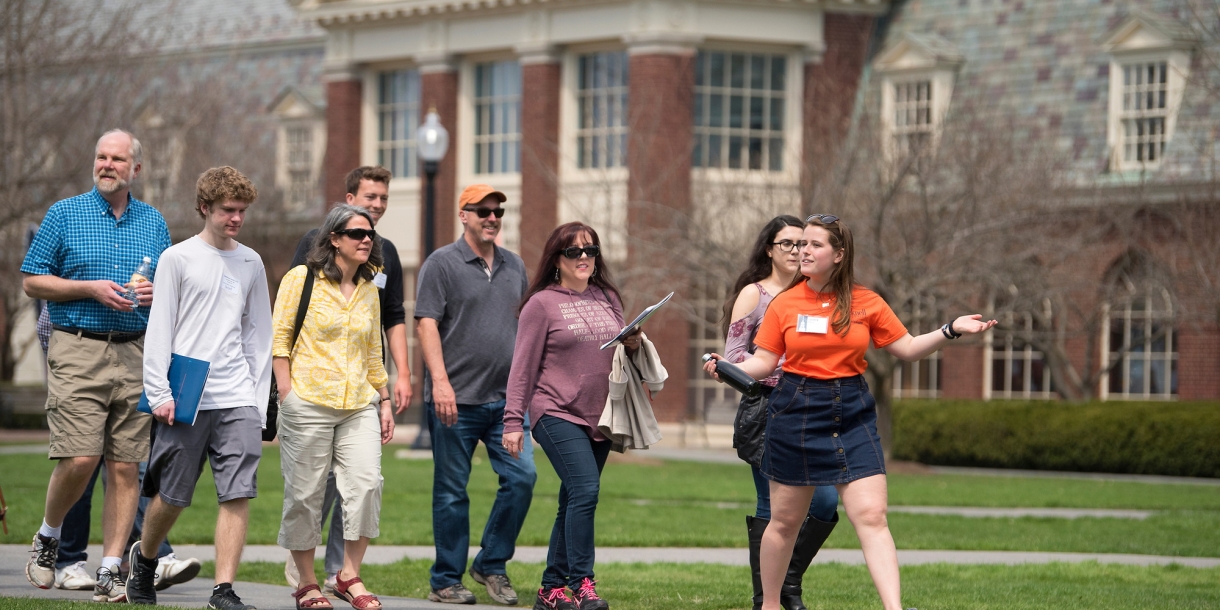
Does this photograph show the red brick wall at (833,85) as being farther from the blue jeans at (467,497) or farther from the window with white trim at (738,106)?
the blue jeans at (467,497)

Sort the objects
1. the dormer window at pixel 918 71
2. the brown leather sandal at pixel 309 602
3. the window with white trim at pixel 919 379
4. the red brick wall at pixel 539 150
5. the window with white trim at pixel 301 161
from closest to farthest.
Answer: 1. the brown leather sandal at pixel 309 602
2. the dormer window at pixel 918 71
3. the window with white trim at pixel 919 379
4. the red brick wall at pixel 539 150
5. the window with white trim at pixel 301 161

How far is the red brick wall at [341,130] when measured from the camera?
30328 millimetres

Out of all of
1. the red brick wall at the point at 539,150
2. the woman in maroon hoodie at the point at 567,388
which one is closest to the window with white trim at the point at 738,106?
the red brick wall at the point at 539,150

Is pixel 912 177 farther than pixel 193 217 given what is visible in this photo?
No

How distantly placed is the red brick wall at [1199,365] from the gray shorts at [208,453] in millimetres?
19582

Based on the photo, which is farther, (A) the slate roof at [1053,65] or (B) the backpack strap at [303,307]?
(A) the slate roof at [1053,65]

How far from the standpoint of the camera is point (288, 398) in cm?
741

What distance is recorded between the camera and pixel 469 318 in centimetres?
840

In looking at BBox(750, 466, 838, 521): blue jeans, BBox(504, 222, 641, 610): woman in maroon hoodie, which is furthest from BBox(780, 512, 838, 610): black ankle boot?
BBox(504, 222, 641, 610): woman in maroon hoodie

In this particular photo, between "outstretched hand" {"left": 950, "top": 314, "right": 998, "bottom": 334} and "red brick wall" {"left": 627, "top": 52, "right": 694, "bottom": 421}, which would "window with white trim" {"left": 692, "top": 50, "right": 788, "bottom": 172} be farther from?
"outstretched hand" {"left": 950, "top": 314, "right": 998, "bottom": 334}

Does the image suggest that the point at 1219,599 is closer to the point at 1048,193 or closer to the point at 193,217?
the point at 1048,193

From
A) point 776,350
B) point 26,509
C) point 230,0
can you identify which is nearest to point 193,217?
point 230,0

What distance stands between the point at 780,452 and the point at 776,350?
0.44m

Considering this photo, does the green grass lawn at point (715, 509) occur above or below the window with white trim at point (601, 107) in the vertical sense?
below
